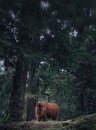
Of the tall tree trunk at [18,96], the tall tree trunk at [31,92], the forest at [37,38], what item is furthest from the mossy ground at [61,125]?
the tall tree trunk at [31,92]

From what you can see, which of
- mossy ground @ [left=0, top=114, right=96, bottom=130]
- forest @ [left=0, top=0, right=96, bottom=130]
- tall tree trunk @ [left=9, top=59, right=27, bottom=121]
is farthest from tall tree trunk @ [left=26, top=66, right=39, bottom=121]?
mossy ground @ [left=0, top=114, right=96, bottom=130]

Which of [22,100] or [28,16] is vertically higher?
[28,16]

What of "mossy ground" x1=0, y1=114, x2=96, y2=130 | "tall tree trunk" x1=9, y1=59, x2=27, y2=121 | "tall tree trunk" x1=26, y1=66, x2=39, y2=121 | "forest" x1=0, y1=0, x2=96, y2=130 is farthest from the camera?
"tall tree trunk" x1=26, y1=66, x2=39, y2=121

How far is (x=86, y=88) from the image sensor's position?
62.3 feet

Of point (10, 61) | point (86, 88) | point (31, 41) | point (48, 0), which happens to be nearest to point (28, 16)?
point (48, 0)

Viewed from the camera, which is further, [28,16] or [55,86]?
[55,86]

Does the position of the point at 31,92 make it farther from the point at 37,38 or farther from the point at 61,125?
the point at 37,38

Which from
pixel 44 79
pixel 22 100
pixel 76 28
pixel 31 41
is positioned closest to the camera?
pixel 76 28

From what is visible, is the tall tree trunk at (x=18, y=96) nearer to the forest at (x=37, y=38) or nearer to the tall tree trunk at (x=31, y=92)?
the forest at (x=37, y=38)

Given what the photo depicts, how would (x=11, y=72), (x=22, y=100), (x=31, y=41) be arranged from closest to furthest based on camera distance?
(x=31, y=41) < (x=22, y=100) < (x=11, y=72)

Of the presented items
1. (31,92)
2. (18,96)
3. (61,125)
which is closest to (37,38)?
(61,125)

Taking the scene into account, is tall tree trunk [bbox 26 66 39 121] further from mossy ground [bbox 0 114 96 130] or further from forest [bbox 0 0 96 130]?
mossy ground [bbox 0 114 96 130]

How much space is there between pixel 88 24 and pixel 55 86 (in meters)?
9.93

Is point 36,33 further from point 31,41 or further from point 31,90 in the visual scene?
point 31,90
